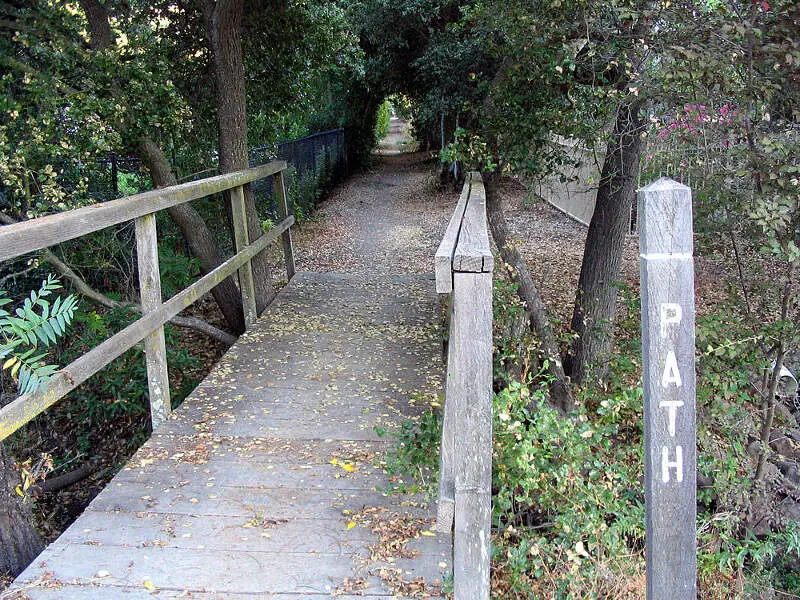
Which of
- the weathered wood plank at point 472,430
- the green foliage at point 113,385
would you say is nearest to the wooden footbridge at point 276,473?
the weathered wood plank at point 472,430

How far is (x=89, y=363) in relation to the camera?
350 cm

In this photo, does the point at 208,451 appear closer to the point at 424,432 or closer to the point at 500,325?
the point at 424,432

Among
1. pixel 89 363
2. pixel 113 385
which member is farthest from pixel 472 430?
pixel 113 385

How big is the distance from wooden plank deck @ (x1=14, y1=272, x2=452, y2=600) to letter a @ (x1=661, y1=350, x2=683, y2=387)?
1.43m

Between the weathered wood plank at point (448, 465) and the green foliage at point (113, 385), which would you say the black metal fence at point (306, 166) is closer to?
the green foliage at point (113, 385)

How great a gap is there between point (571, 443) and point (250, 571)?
1754mm

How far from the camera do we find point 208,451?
159 inches

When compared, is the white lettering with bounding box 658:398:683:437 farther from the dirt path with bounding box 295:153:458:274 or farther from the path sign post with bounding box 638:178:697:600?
the dirt path with bounding box 295:153:458:274

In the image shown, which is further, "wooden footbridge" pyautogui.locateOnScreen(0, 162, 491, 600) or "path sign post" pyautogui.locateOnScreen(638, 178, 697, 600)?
"wooden footbridge" pyautogui.locateOnScreen(0, 162, 491, 600)

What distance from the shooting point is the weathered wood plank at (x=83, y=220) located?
2.91m

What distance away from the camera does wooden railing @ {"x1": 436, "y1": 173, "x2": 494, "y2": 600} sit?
2635 millimetres

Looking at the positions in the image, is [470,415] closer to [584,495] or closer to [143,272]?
[584,495]

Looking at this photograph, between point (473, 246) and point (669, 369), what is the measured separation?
1.11m

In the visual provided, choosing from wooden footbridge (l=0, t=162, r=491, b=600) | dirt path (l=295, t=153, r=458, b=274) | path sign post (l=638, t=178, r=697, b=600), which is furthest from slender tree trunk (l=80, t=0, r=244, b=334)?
path sign post (l=638, t=178, r=697, b=600)
